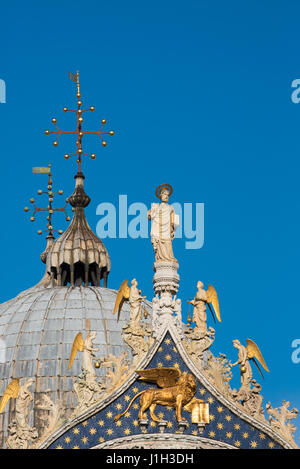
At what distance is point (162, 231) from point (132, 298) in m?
2.12

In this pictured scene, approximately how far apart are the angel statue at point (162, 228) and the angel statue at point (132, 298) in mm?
1073

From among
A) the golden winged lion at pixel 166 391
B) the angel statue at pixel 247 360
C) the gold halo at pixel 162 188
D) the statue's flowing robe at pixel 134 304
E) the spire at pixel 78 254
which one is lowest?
the golden winged lion at pixel 166 391

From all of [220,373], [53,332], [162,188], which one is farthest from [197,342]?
[53,332]

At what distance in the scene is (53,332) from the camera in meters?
56.3

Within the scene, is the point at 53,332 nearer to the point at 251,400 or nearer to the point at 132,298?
the point at 132,298

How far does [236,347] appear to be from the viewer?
41469mm

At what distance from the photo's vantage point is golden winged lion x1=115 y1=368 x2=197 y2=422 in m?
40.3

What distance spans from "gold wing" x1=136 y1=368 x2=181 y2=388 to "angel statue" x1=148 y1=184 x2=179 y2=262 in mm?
3371

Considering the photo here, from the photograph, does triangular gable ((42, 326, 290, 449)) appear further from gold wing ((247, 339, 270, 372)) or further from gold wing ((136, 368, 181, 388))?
gold wing ((247, 339, 270, 372))

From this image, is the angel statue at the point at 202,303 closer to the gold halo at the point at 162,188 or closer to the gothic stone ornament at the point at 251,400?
the gothic stone ornament at the point at 251,400

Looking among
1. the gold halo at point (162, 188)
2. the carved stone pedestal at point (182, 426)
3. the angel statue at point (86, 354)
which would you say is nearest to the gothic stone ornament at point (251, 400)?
the carved stone pedestal at point (182, 426)

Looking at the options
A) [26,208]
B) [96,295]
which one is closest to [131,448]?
[96,295]

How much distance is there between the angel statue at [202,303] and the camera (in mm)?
41969
